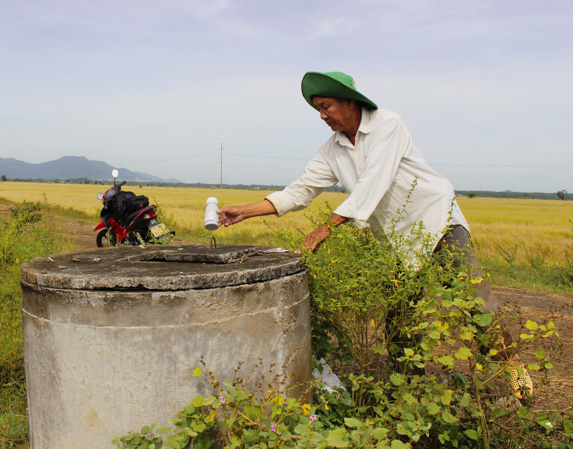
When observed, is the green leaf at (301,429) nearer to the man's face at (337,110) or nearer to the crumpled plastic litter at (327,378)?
the crumpled plastic litter at (327,378)

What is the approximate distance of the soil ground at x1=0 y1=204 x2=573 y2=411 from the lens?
9.36ft

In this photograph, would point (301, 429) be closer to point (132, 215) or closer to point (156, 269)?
point (156, 269)

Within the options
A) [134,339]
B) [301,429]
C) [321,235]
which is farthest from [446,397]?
[134,339]

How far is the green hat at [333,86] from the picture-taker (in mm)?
2451


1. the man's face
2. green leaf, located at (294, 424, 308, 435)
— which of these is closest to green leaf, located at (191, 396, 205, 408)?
green leaf, located at (294, 424, 308, 435)

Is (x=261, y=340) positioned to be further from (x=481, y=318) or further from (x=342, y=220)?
(x=481, y=318)

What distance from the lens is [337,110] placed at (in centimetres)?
259

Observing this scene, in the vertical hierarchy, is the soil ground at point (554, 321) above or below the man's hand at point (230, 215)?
below

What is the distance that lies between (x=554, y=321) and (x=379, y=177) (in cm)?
350

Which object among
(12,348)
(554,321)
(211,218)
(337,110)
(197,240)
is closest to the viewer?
(211,218)

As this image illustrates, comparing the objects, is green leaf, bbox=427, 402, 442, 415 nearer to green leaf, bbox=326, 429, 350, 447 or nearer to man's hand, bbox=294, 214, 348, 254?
green leaf, bbox=326, 429, 350, 447

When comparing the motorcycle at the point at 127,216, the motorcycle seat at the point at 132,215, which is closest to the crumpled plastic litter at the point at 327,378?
the motorcycle at the point at 127,216

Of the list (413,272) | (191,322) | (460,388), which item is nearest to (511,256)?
(460,388)

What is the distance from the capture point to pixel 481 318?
202cm
